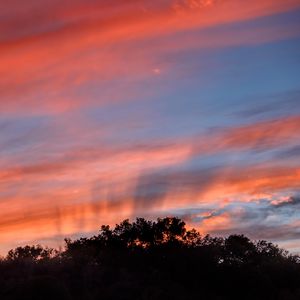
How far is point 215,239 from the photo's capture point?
49.4m

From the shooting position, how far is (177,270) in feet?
143

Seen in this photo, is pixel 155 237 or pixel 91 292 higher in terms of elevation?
pixel 155 237

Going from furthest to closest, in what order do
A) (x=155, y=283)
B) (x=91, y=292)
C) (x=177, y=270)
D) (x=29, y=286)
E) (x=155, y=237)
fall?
(x=155, y=237)
(x=177, y=270)
(x=155, y=283)
(x=91, y=292)
(x=29, y=286)

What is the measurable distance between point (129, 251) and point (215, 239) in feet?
24.7

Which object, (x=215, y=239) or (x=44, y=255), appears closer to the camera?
(x=44, y=255)

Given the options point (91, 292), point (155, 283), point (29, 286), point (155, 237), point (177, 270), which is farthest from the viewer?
point (155, 237)

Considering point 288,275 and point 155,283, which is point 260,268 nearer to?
point 288,275

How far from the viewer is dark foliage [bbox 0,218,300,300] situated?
37000 mm

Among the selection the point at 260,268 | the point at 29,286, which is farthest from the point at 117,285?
the point at 260,268

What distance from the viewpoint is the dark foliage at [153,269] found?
121 ft

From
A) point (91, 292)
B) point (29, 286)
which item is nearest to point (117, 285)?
point (91, 292)

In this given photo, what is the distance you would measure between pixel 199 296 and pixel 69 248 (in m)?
12.9

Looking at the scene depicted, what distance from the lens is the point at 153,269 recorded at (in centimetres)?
4278

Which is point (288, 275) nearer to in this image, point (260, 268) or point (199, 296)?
point (260, 268)
